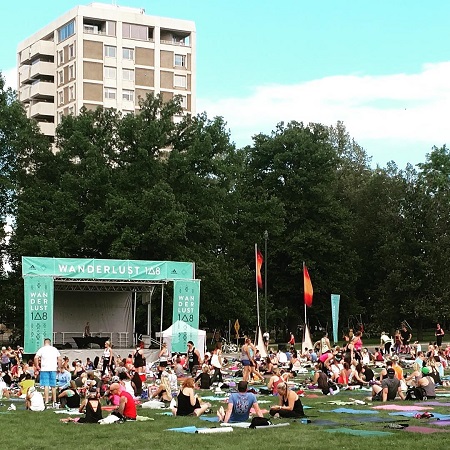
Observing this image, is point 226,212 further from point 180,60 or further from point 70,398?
point 180,60

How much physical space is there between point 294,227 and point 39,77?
132 feet

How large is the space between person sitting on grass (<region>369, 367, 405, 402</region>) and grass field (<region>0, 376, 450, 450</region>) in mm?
2450

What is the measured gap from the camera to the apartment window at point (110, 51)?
94.1 m

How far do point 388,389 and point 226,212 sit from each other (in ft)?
127

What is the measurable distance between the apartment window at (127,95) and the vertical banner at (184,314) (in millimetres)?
54370

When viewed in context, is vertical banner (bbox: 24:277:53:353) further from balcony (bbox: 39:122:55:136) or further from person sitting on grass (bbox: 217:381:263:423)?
balcony (bbox: 39:122:55:136)

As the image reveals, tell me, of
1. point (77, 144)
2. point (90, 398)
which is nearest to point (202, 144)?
point (77, 144)

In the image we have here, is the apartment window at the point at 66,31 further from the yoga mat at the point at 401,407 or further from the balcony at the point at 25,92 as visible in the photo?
the yoga mat at the point at 401,407

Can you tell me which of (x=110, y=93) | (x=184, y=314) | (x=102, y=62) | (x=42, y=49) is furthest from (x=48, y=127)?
(x=184, y=314)

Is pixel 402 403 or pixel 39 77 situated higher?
pixel 39 77

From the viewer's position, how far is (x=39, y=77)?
96688 mm

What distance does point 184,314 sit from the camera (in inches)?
1699

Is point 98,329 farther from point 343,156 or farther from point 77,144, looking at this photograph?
point 343,156

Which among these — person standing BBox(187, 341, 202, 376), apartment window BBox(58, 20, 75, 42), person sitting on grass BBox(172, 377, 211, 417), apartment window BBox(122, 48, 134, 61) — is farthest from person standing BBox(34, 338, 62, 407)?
apartment window BBox(122, 48, 134, 61)
